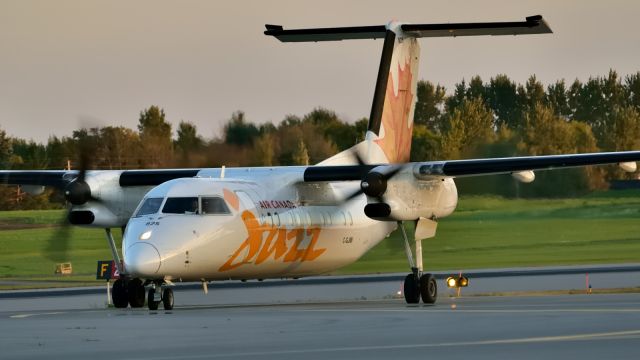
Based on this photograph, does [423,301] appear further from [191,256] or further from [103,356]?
[103,356]

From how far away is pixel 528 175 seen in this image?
93.7ft

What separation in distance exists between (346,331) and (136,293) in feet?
33.7

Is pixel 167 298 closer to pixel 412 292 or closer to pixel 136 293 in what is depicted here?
pixel 136 293

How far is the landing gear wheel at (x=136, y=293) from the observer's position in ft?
91.8

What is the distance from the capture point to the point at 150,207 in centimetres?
2597

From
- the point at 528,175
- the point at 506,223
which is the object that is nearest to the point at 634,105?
the point at 506,223


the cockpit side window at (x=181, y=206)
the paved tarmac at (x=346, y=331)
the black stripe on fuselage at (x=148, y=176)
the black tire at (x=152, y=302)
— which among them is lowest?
the paved tarmac at (x=346, y=331)

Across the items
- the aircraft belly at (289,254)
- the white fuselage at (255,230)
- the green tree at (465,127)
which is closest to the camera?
the white fuselage at (255,230)

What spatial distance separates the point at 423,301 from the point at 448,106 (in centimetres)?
3329

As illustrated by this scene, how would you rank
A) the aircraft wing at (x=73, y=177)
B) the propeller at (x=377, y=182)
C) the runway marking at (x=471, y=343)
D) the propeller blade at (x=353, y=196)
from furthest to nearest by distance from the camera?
the aircraft wing at (x=73, y=177) < the propeller blade at (x=353, y=196) < the propeller at (x=377, y=182) < the runway marking at (x=471, y=343)

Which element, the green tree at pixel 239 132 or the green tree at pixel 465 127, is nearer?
the green tree at pixel 239 132

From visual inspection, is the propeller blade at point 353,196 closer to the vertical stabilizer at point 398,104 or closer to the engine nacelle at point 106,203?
the vertical stabilizer at point 398,104

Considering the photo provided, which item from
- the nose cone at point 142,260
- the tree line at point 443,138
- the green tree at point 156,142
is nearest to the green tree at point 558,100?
the tree line at point 443,138

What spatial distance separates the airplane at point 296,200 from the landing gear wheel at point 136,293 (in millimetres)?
21
